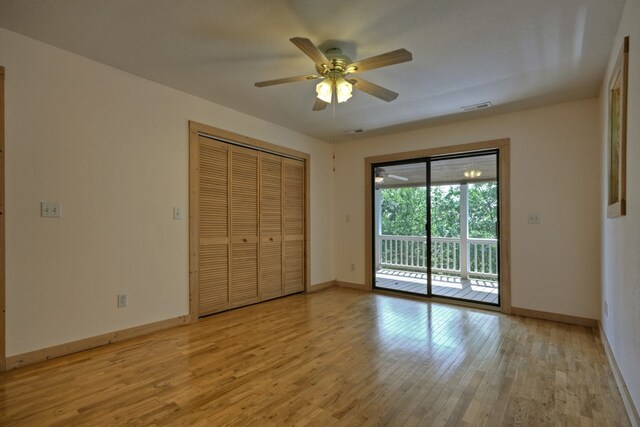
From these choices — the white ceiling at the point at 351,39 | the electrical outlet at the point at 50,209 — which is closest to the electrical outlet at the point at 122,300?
the electrical outlet at the point at 50,209

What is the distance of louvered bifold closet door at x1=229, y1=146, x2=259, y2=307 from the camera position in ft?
13.1

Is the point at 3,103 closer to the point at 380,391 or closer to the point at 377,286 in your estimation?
the point at 380,391

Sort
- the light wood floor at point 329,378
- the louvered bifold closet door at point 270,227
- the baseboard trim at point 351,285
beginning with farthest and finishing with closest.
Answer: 1. the baseboard trim at point 351,285
2. the louvered bifold closet door at point 270,227
3. the light wood floor at point 329,378

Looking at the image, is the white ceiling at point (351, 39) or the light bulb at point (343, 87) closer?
the white ceiling at point (351, 39)

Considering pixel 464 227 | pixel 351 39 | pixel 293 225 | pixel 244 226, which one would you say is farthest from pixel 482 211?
pixel 351 39

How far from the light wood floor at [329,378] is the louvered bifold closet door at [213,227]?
1.43 ft

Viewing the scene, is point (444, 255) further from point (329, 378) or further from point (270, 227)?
point (329, 378)

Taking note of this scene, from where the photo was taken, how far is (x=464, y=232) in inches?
225

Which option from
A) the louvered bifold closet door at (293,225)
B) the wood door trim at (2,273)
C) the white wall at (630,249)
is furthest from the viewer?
the louvered bifold closet door at (293,225)

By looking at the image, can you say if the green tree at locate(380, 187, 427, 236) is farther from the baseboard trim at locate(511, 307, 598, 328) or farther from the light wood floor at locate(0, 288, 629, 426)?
the light wood floor at locate(0, 288, 629, 426)

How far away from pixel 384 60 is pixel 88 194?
8.54 ft

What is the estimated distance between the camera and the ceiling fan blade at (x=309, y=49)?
1921 mm

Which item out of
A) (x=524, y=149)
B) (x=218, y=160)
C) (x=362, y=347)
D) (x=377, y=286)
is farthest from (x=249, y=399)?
(x=524, y=149)

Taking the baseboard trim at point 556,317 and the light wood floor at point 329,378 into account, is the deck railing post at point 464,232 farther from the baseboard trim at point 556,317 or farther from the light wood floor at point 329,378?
the light wood floor at point 329,378
